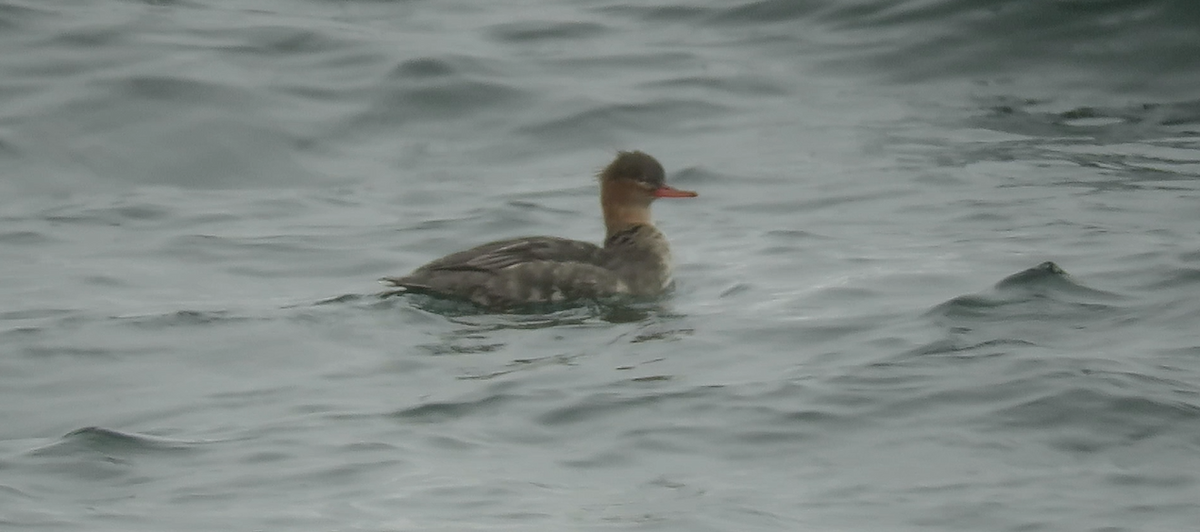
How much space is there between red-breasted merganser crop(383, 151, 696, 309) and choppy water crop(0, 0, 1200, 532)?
6.4 inches

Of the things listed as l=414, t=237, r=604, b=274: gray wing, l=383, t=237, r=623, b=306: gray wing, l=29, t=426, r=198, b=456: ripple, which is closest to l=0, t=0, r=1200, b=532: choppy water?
l=29, t=426, r=198, b=456: ripple

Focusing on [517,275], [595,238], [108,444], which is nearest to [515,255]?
[517,275]

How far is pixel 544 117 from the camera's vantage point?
46.6 feet

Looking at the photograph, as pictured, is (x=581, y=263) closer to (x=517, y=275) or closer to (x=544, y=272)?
(x=544, y=272)

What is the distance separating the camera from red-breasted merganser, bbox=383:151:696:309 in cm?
974

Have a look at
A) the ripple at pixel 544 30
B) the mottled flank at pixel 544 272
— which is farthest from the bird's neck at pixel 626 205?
the ripple at pixel 544 30

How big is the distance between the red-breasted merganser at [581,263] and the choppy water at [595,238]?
0.16 m

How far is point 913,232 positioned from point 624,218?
151 centimetres

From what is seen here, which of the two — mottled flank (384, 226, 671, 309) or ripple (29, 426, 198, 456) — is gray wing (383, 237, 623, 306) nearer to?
mottled flank (384, 226, 671, 309)

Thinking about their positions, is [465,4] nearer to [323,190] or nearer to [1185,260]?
[323,190]

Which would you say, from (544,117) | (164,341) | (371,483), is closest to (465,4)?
(544,117)

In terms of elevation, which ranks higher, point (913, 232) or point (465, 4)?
point (465, 4)

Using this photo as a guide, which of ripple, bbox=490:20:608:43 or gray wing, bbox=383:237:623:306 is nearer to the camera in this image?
Answer: gray wing, bbox=383:237:623:306

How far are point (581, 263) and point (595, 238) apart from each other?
6.02 feet
